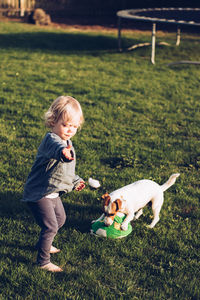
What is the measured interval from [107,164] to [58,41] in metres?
9.48

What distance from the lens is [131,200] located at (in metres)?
3.80

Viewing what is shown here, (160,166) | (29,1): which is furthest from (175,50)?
(29,1)

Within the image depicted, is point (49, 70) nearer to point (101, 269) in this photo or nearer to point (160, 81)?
point (160, 81)

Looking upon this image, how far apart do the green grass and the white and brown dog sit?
0.76 ft

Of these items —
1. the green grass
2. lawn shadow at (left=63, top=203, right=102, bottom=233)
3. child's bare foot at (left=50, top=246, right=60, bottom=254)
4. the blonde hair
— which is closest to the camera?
the blonde hair

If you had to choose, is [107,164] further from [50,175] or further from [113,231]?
[50,175]

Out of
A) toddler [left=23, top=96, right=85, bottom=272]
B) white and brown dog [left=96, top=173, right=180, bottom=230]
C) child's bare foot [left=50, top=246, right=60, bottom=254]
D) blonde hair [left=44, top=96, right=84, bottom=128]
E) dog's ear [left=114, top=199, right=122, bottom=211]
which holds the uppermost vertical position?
blonde hair [left=44, top=96, right=84, bottom=128]

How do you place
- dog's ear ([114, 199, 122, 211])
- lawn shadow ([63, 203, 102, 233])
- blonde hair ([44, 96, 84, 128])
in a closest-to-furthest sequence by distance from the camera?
blonde hair ([44, 96, 84, 128])
dog's ear ([114, 199, 122, 211])
lawn shadow ([63, 203, 102, 233])

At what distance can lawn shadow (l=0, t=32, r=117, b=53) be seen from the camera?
1282 centimetres

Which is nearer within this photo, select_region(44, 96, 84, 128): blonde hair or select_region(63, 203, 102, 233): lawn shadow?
select_region(44, 96, 84, 128): blonde hair

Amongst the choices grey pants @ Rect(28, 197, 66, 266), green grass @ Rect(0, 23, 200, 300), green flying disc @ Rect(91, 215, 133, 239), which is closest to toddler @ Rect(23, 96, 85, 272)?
grey pants @ Rect(28, 197, 66, 266)

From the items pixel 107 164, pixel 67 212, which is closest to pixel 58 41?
pixel 107 164

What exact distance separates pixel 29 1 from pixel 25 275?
64.2 feet

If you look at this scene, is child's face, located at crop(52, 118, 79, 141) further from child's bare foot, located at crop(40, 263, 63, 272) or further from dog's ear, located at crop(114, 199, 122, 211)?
child's bare foot, located at crop(40, 263, 63, 272)
